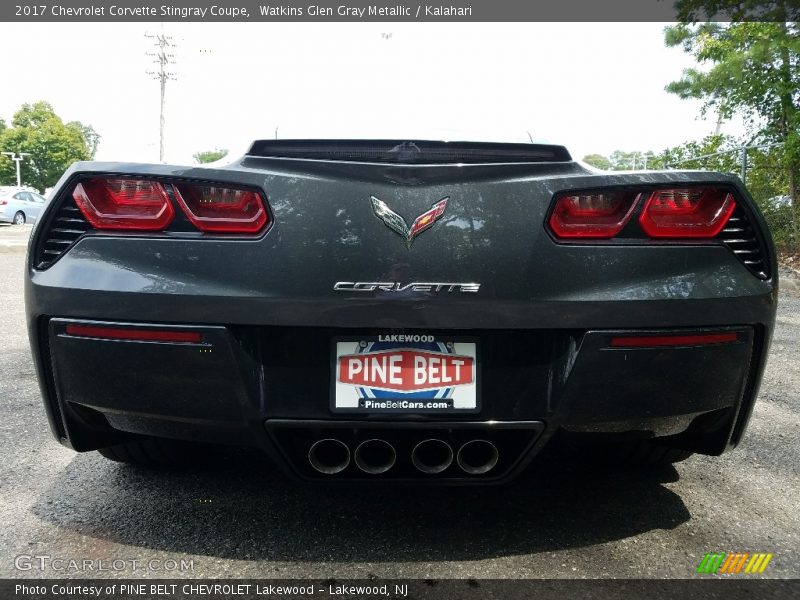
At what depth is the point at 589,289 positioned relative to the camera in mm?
1771

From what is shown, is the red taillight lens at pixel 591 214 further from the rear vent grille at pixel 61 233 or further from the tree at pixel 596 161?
the rear vent grille at pixel 61 233

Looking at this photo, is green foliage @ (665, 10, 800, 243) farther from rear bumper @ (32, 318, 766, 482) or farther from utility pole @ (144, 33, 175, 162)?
utility pole @ (144, 33, 175, 162)

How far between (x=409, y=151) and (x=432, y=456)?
0.84m

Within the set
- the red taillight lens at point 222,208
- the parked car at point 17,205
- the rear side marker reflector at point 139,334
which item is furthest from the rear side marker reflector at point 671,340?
the parked car at point 17,205

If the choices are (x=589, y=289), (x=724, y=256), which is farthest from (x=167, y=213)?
(x=724, y=256)

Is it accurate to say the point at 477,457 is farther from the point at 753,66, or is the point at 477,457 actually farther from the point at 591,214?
the point at 753,66

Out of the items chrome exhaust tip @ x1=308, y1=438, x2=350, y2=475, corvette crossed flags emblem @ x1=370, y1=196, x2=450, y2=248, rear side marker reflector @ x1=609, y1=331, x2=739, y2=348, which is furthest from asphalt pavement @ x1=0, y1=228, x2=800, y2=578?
corvette crossed flags emblem @ x1=370, y1=196, x2=450, y2=248

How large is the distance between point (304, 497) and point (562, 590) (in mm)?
923

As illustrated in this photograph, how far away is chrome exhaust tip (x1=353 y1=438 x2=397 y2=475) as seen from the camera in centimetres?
184

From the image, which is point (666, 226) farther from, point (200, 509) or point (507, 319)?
point (200, 509)

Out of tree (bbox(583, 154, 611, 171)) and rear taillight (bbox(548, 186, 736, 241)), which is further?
tree (bbox(583, 154, 611, 171))

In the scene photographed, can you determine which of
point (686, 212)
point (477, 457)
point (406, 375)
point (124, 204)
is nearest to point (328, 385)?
point (406, 375)

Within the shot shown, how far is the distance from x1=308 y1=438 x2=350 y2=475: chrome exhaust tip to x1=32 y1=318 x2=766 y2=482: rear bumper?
2 cm

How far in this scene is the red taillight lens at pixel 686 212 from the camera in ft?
6.03
